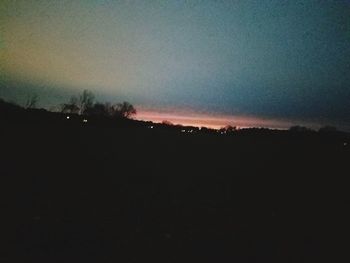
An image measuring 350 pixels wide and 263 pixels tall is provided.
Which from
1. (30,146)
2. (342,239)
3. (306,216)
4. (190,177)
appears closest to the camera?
(342,239)

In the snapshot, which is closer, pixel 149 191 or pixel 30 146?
pixel 149 191

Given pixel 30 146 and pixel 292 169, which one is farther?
pixel 292 169

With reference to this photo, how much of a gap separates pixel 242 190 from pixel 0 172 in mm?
10982

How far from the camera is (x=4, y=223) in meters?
8.20

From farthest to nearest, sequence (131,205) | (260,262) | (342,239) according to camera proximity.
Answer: (131,205)
(342,239)
(260,262)

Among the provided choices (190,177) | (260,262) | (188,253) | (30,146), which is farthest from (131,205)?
(30,146)

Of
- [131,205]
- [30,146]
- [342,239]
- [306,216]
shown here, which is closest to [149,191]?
[131,205]

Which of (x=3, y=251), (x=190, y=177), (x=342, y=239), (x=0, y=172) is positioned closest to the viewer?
(x=3, y=251)

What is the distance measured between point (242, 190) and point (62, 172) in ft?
28.7

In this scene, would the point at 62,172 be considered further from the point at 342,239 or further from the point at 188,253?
the point at 342,239

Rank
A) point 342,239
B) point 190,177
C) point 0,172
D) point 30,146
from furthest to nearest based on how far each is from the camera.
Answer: point 30,146
point 190,177
point 0,172
point 342,239

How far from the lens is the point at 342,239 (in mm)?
10344

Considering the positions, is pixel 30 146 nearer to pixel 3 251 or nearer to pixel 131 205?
pixel 131 205

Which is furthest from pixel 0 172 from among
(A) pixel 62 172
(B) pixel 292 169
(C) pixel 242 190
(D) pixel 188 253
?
(B) pixel 292 169
